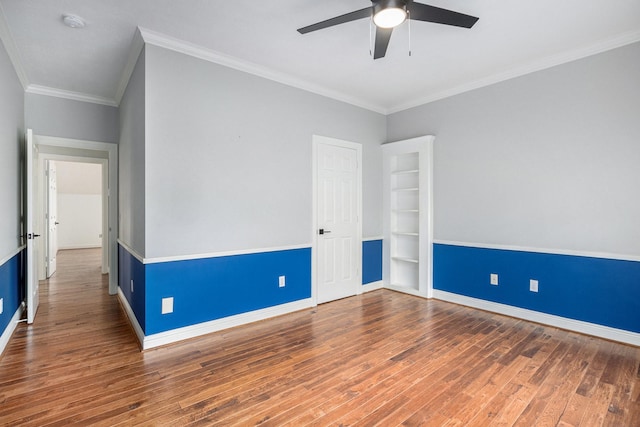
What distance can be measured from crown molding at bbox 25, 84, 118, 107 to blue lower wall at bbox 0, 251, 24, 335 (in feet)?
6.53

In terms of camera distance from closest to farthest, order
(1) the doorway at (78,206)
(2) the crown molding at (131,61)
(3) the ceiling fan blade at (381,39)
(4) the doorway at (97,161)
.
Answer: (3) the ceiling fan blade at (381,39)
(2) the crown molding at (131,61)
(4) the doorway at (97,161)
(1) the doorway at (78,206)

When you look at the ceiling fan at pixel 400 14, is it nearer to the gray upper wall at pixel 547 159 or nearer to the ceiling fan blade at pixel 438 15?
the ceiling fan blade at pixel 438 15

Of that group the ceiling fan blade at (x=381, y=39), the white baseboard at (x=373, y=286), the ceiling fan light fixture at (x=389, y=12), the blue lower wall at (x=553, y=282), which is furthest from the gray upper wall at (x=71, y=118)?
the blue lower wall at (x=553, y=282)

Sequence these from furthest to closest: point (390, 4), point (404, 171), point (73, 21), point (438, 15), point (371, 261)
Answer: point (371, 261)
point (404, 171)
point (73, 21)
point (438, 15)
point (390, 4)

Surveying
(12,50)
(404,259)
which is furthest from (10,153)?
(404,259)

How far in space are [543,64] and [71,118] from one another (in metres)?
5.69

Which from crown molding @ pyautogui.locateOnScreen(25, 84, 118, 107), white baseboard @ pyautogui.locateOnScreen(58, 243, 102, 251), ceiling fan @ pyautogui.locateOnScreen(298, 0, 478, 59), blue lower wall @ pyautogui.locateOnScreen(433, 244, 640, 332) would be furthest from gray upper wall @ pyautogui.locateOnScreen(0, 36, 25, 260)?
white baseboard @ pyautogui.locateOnScreen(58, 243, 102, 251)

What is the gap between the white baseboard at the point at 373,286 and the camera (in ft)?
15.2

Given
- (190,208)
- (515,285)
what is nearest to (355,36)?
(190,208)

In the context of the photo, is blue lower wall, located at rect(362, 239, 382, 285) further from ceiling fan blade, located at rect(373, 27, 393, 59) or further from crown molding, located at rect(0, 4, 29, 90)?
crown molding, located at rect(0, 4, 29, 90)

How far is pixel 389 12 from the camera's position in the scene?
1.96m

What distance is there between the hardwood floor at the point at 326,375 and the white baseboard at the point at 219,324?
88mm

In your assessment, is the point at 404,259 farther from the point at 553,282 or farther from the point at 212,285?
the point at 212,285

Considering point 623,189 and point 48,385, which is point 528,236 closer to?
point 623,189
